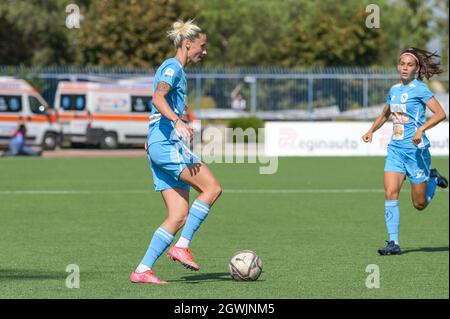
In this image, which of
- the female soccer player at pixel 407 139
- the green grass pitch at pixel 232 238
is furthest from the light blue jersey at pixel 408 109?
the green grass pitch at pixel 232 238

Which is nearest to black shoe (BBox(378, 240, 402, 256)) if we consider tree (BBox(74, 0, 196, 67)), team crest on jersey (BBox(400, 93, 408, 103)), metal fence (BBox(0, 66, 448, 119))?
team crest on jersey (BBox(400, 93, 408, 103))

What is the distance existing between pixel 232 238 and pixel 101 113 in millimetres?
25413

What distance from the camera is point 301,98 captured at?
4388 cm

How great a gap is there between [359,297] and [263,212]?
8.34 m

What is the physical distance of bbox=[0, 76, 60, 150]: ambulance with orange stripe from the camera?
3616cm

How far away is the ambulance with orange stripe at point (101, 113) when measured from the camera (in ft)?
124

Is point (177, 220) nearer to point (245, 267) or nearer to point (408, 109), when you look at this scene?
point (245, 267)

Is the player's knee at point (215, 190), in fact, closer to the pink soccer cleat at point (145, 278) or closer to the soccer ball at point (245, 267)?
the soccer ball at point (245, 267)

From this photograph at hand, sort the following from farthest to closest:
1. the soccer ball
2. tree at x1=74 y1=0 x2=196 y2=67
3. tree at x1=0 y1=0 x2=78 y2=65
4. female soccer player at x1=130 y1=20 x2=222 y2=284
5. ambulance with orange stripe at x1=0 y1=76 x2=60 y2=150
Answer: tree at x1=0 y1=0 x2=78 y2=65 → tree at x1=74 y1=0 x2=196 y2=67 → ambulance with orange stripe at x1=0 y1=76 x2=60 y2=150 → the soccer ball → female soccer player at x1=130 y1=20 x2=222 y2=284

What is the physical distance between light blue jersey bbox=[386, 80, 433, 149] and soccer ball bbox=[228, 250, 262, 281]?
9.52ft

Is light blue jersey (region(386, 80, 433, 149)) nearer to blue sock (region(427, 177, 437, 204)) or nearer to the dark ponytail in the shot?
the dark ponytail

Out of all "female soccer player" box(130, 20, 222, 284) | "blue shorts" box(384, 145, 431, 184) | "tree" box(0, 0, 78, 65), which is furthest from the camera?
"tree" box(0, 0, 78, 65)

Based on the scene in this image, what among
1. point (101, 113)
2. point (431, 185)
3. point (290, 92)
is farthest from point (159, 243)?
point (290, 92)

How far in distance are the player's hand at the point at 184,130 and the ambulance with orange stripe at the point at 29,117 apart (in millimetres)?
28359
